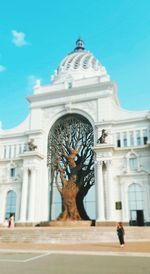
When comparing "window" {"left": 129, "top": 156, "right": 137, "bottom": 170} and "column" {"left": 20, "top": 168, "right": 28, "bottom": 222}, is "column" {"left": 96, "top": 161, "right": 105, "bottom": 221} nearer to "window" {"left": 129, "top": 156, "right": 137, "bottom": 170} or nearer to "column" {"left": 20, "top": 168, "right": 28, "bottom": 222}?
"window" {"left": 129, "top": 156, "right": 137, "bottom": 170}

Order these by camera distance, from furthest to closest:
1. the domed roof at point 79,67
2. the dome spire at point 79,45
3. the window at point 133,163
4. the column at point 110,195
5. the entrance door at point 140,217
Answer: the dome spire at point 79,45
the domed roof at point 79,67
the window at point 133,163
the entrance door at point 140,217
the column at point 110,195

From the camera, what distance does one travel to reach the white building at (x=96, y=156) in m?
33.9

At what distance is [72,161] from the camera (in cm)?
3641

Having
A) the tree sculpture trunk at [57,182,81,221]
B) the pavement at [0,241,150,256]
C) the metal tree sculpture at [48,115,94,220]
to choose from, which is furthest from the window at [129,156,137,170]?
the pavement at [0,241,150,256]

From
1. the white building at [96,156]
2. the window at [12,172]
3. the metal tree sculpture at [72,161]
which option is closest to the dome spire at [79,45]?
the white building at [96,156]

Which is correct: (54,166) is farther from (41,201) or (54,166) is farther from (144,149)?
(144,149)

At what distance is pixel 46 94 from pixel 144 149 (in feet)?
59.5

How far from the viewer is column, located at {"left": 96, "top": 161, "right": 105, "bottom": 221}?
32562 millimetres

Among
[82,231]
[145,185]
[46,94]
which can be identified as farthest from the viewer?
[46,94]

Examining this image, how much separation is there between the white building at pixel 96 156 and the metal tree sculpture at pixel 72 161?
130 centimetres

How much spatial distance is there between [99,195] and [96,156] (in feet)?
17.4

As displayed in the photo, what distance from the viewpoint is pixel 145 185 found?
3397cm

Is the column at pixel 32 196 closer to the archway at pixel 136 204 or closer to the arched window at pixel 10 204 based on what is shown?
the arched window at pixel 10 204

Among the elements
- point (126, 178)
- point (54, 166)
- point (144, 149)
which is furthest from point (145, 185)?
point (54, 166)
